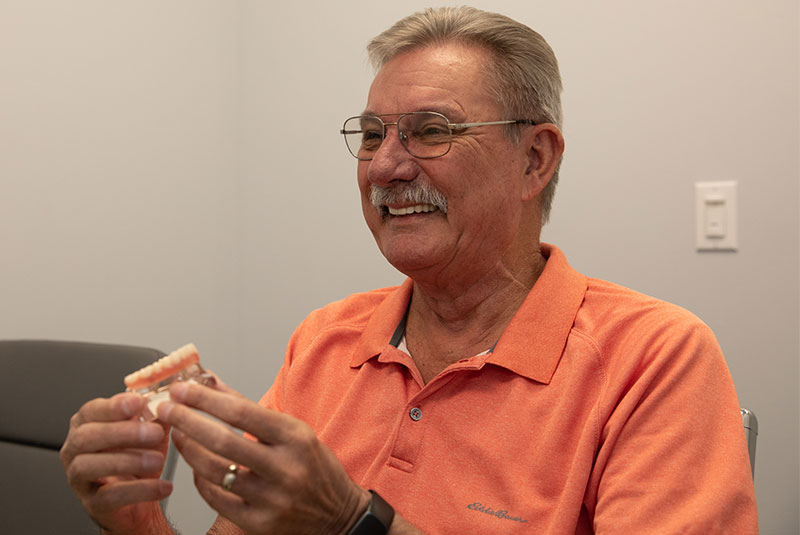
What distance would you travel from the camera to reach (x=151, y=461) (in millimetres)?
913

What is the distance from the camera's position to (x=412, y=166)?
1242 millimetres

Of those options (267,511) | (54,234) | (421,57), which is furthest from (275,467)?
(54,234)

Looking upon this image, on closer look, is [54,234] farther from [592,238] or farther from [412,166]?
[592,238]

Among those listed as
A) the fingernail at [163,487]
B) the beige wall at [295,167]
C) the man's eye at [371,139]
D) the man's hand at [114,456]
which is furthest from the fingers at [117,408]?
the beige wall at [295,167]

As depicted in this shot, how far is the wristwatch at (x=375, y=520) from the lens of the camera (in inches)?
36.5

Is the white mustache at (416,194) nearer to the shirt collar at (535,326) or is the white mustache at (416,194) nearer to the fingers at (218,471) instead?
the shirt collar at (535,326)

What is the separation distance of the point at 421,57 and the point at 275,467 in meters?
0.74

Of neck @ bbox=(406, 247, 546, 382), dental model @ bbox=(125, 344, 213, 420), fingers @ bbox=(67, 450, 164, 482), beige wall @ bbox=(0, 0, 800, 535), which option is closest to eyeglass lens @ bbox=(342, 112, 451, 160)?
neck @ bbox=(406, 247, 546, 382)

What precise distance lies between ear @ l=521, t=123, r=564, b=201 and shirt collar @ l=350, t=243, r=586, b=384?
12 centimetres

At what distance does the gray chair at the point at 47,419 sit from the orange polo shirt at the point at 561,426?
0.40m

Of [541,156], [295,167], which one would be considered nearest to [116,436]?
[541,156]

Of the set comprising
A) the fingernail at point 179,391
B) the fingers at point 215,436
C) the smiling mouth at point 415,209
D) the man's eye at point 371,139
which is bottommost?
the fingers at point 215,436

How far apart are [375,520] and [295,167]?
5.46ft

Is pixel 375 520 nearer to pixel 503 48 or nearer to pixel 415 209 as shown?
pixel 415 209
